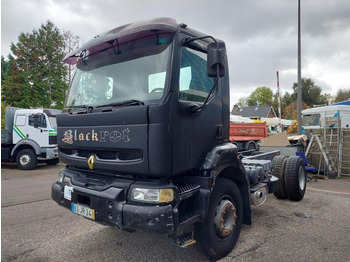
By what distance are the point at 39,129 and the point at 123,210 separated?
32.4 feet

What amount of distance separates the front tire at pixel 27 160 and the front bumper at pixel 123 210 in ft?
30.7

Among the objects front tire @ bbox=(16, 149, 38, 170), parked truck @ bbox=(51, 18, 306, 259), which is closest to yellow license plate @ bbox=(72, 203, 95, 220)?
parked truck @ bbox=(51, 18, 306, 259)

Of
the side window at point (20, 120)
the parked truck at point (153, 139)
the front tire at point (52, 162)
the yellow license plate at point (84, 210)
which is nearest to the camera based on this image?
the parked truck at point (153, 139)

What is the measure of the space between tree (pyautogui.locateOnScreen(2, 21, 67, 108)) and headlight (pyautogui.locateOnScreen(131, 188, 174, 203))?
21344mm

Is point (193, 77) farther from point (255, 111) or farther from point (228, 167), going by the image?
point (255, 111)

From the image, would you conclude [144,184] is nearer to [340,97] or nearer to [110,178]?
[110,178]

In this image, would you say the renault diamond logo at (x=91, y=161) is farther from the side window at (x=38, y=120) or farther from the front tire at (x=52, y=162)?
the front tire at (x=52, y=162)


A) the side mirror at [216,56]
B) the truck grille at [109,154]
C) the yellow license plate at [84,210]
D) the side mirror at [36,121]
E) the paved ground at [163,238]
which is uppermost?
the side mirror at [216,56]

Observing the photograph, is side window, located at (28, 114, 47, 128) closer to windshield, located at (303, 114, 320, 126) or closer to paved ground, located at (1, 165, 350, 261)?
paved ground, located at (1, 165, 350, 261)

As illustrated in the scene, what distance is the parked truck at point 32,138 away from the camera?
10.6m

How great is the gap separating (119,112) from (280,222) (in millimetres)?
3204

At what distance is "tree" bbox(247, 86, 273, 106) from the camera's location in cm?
6981

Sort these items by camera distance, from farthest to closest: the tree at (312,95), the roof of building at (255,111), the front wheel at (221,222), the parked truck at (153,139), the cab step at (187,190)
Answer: the roof of building at (255,111) → the tree at (312,95) → the front wheel at (221,222) → the cab step at (187,190) → the parked truck at (153,139)

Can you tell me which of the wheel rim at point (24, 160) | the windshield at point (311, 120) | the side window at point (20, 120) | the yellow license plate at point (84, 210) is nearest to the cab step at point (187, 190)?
the yellow license plate at point (84, 210)
